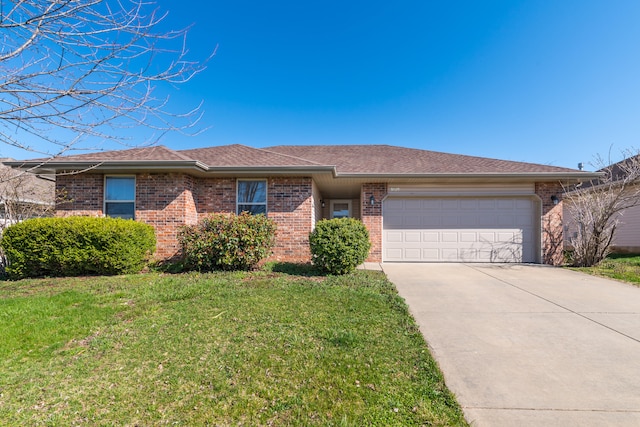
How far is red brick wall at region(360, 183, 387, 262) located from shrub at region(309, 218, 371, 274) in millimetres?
2559

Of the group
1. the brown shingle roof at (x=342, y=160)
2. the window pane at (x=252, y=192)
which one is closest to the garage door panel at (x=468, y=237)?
the brown shingle roof at (x=342, y=160)

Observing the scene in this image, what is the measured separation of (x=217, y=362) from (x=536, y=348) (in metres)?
3.54

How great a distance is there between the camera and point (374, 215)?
31.8 ft

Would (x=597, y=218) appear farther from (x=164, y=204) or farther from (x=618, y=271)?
(x=164, y=204)

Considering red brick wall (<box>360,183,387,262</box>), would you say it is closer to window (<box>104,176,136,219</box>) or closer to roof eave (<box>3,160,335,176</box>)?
roof eave (<box>3,160,335,176</box>)

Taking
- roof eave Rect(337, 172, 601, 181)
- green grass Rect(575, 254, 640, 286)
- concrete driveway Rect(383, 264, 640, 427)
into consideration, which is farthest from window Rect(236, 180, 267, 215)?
green grass Rect(575, 254, 640, 286)

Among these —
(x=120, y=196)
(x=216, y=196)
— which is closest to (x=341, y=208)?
(x=216, y=196)

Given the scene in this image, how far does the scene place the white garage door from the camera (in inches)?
377

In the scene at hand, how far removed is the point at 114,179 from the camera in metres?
8.36

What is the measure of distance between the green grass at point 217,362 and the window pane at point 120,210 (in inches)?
139

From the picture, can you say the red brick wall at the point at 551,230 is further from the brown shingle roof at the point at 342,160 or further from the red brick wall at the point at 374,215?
the red brick wall at the point at 374,215

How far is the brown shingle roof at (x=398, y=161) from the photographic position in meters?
9.30

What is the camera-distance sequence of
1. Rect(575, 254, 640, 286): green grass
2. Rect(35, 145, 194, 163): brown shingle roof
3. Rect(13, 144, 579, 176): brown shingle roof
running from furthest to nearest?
A: Rect(13, 144, 579, 176): brown shingle roof, Rect(35, 145, 194, 163): brown shingle roof, Rect(575, 254, 640, 286): green grass

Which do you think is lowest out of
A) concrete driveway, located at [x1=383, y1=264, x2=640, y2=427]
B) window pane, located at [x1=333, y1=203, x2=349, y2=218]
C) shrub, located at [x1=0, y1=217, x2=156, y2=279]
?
concrete driveway, located at [x1=383, y1=264, x2=640, y2=427]
